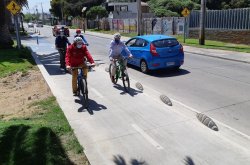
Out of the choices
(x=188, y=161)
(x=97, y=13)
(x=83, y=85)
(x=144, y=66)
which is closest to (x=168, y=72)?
(x=144, y=66)

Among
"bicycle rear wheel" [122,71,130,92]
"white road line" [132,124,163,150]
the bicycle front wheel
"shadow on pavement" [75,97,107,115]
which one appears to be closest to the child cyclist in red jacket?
the bicycle front wheel

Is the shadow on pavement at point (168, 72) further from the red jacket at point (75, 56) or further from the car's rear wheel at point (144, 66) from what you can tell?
the red jacket at point (75, 56)

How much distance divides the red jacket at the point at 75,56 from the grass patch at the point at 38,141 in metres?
1.77

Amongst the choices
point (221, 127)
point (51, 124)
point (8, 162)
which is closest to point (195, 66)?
point (221, 127)

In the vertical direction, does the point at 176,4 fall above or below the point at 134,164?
above

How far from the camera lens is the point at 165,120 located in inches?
301

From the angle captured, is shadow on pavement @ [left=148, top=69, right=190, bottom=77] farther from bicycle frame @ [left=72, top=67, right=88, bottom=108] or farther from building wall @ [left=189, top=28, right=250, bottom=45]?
building wall @ [left=189, top=28, right=250, bottom=45]

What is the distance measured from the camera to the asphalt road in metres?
5.87

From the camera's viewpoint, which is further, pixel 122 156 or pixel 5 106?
pixel 5 106

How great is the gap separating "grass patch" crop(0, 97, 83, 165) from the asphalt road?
320mm

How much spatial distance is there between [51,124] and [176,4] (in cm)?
5816

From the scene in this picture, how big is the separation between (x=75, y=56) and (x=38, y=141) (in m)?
3.60

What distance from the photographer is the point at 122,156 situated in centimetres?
583

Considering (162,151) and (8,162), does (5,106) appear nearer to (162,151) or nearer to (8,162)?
(8,162)
